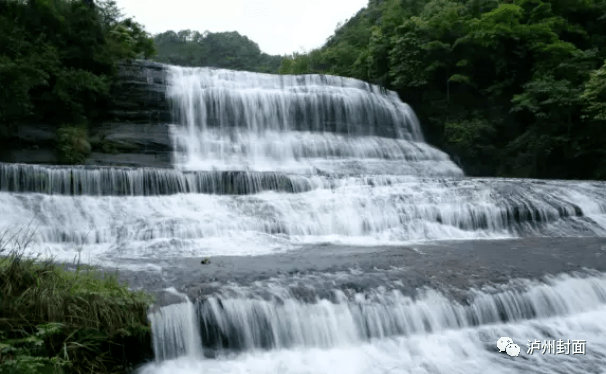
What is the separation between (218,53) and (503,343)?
174ft

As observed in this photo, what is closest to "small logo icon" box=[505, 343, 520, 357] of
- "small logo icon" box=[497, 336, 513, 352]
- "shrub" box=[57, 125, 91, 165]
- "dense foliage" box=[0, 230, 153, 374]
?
"small logo icon" box=[497, 336, 513, 352]

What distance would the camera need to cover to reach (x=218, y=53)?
54.5 m

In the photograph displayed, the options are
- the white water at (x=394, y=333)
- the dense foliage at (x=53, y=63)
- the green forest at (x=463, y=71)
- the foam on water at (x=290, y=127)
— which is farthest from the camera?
the foam on water at (x=290, y=127)

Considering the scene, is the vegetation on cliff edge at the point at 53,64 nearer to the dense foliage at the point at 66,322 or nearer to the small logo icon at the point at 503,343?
the dense foliage at the point at 66,322

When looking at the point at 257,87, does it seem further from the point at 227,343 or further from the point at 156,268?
the point at 227,343

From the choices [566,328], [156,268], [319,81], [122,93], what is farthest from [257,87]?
[566,328]

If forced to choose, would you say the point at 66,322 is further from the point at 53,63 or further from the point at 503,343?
the point at 53,63

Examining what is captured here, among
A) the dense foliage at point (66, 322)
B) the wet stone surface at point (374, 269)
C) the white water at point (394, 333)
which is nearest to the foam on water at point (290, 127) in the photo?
the wet stone surface at point (374, 269)

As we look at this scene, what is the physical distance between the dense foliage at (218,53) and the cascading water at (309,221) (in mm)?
33131

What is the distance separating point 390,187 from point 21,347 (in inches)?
371

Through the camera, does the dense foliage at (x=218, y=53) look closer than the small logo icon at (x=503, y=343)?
No

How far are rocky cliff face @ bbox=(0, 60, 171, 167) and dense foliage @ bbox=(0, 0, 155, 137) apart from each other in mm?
455

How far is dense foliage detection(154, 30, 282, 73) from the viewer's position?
173 ft

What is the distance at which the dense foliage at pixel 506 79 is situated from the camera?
59.3 ft
